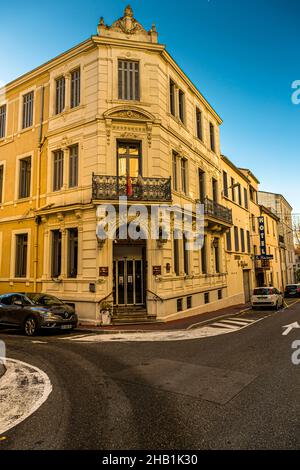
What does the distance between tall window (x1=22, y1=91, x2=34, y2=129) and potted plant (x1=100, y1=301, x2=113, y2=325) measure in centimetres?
1195

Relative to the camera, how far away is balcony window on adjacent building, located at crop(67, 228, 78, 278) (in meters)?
15.0

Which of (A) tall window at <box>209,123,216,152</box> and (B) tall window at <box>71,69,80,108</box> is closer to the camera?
(B) tall window at <box>71,69,80,108</box>

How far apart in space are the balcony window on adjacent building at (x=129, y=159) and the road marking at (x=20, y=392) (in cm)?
996

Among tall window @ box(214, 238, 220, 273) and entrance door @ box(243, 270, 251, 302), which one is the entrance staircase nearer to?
tall window @ box(214, 238, 220, 273)

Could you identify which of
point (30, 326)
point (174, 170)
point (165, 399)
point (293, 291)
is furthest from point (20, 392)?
point (293, 291)

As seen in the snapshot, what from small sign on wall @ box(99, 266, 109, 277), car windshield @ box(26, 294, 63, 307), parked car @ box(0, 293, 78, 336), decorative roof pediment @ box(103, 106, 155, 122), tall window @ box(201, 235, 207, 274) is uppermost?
decorative roof pediment @ box(103, 106, 155, 122)

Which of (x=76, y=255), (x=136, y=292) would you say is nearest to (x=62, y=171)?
(x=76, y=255)

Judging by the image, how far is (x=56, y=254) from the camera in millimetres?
15922

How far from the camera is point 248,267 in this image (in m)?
28.0

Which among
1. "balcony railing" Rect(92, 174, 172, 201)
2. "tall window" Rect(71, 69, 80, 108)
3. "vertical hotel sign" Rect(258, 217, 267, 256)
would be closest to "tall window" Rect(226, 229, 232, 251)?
"vertical hotel sign" Rect(258, 217, 267, 256)

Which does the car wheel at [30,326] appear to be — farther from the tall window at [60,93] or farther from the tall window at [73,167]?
the tall window at [60,93]

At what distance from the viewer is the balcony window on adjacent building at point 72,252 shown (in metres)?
15.0

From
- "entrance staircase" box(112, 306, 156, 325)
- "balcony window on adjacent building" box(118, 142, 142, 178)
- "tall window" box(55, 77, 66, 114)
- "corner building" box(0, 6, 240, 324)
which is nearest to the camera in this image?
"entrance staircase" box(112, 306, 156, 325)
